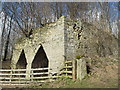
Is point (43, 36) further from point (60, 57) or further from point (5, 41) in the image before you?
point (5, 41)

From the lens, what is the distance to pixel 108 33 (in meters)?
13.1

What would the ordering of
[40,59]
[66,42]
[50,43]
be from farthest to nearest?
[40,59], [50,43], [66,42]

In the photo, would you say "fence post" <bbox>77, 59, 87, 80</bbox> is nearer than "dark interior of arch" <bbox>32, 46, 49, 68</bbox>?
Yes

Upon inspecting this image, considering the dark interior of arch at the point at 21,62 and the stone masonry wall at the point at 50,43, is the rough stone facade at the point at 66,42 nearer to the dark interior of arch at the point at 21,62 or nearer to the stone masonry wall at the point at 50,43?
the stone masonry wall at the point at 50,43

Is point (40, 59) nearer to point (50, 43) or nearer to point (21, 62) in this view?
point (21, 62)

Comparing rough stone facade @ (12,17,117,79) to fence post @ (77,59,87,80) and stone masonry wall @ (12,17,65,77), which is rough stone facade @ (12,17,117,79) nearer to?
stone masonry wall @ (12,17,65,77)

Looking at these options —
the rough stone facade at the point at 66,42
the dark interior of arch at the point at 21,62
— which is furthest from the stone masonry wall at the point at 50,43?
the dark interior of arch at the point at 21,62

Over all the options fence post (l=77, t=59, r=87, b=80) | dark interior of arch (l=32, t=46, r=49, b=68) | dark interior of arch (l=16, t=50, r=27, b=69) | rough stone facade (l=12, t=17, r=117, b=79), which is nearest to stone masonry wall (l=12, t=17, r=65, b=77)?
rough stone facade (l=12, t=17, r=117, b=79)

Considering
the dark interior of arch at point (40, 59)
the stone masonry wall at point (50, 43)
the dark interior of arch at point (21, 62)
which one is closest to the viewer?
the stone masonry wall at point (50, 43)

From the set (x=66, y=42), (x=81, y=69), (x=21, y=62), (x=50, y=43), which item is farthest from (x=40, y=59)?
(x=81, y=69)

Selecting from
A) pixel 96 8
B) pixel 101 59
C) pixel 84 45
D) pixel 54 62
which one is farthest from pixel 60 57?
pixel 96 8

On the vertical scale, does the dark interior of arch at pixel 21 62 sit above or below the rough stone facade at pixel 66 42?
below

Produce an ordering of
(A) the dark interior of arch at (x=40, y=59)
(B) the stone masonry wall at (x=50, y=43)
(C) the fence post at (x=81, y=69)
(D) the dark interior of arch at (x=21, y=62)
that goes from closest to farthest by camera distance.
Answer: (C) the fence post at (x=81, y=69) < (B) the stone masonry wall at (x=50, y=43) < (A) the dark interior of arch at (x=40, y=59) < (D) the dark interior of arch at (x=21, y=62)

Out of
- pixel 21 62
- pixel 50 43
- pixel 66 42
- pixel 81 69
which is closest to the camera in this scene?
pixel 81 69
